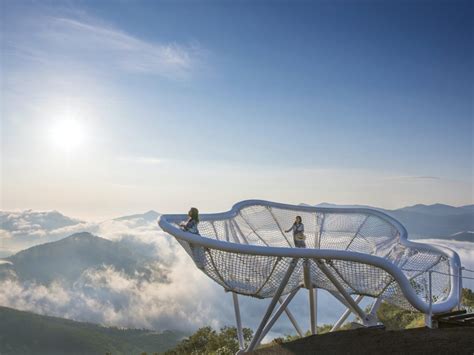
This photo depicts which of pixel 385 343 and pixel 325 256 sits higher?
pixel 325 256

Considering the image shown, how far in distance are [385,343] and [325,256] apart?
2.14 metres

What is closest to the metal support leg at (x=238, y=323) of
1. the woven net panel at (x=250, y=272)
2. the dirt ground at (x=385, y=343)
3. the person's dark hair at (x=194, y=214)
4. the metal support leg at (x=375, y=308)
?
the woven net panel at (x=250, y=272)

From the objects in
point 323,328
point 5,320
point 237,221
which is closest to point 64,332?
point 5,320

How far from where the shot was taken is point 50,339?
119 metres

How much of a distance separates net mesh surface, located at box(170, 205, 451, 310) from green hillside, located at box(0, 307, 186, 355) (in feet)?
358

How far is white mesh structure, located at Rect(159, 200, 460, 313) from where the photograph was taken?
32.6 feet

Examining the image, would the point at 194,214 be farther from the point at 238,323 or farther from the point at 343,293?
the point at 343,293

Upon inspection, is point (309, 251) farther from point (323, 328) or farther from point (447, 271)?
point (323, 328)

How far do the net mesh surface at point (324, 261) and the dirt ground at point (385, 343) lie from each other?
1.03m

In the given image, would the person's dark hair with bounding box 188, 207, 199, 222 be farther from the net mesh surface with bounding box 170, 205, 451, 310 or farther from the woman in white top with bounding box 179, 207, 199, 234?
the net mesh surface with bounding box 170, 205, 451, 310

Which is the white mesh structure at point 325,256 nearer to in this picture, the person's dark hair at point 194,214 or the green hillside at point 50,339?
the person's dark hair at point 194,214

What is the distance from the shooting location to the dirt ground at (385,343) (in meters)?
8.84

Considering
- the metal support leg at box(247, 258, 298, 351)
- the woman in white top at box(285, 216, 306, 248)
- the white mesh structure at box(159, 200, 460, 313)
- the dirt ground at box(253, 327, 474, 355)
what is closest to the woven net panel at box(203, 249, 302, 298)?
the white mesh structure at box(159, 200, 460, 313)

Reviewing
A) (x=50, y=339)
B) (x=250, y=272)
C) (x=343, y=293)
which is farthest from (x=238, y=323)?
(x=50, y=339)
